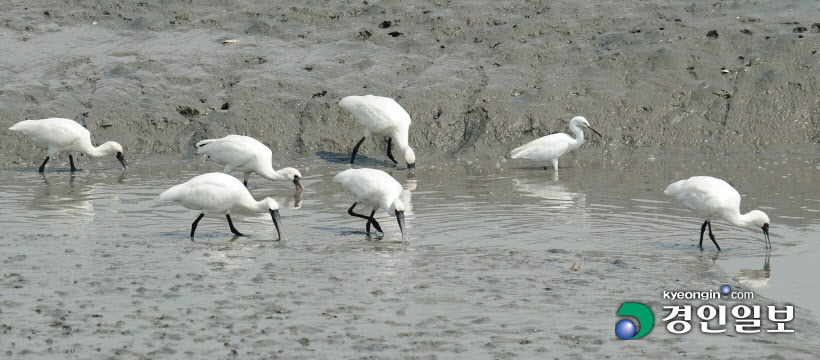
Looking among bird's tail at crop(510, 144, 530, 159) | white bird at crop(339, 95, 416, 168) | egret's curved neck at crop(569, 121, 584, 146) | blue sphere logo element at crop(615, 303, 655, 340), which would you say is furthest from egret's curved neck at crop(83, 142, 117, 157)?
blue sphere logo element at crop(615, 303, 655, 340)

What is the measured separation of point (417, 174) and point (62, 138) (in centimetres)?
441

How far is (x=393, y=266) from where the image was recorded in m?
→ 8.04

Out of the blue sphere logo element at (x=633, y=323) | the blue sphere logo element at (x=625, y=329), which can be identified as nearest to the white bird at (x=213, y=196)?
the blue sphere logo element at (x=633, y=323)

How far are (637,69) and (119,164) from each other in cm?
733

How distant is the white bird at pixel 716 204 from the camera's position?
353 inches

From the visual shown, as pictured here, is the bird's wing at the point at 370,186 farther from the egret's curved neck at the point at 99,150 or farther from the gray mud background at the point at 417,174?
the egret's curved neck at the point at 99,150

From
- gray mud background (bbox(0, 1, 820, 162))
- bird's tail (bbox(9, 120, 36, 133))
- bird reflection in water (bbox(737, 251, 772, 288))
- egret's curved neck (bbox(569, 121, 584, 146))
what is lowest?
bird reflection in water (bbox(737, 251, 772, 288))

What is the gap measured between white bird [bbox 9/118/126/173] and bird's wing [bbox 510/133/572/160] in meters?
5.05

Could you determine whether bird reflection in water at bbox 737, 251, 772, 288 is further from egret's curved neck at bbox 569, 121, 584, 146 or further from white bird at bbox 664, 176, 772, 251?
egret's curved neck at bbox 569, 121, 584, 146

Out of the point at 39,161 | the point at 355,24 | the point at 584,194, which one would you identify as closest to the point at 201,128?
the point at 39,161

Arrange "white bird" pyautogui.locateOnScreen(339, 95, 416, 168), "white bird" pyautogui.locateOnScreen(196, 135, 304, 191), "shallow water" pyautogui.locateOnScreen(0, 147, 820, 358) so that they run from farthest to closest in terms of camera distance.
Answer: "white bird" pyautogui.locateOnScreen(339, 95, 416, 168) < "white bird" pyautogui.locateOnScreen(196, 135, 304, 191) < "shallow water" pyautogui.locateOnScreen(0, 147, 820, 358)

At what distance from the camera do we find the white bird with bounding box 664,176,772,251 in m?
8.97

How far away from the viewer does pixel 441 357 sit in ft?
19.5

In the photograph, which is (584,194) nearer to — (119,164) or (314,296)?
(314,296)
